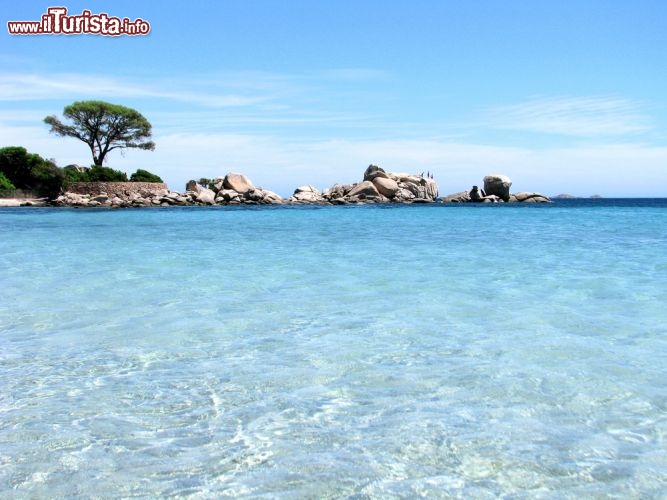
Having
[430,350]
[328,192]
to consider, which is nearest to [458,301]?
[430,350]

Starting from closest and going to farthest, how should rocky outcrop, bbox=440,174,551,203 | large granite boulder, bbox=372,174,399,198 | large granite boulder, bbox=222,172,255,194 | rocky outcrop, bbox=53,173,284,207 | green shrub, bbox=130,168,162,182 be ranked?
rocky outcrop, bbox=53,173,284,207
large granite boulder, bbox=222,172,255,194
green shrub, bbox=130,168,162,182
large granite boulder, bbox=372,174,399,198
rocky outcrop, bbox=440,174,551,203

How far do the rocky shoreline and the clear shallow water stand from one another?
4512 centimetres

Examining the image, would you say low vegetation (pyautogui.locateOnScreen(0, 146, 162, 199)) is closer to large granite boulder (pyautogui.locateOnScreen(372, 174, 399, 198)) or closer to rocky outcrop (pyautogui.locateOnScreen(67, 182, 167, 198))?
rocky outcrop (pyautogui.locateOnScreen(67, 182, 167, 198))

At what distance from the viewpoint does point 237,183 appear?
56.0m

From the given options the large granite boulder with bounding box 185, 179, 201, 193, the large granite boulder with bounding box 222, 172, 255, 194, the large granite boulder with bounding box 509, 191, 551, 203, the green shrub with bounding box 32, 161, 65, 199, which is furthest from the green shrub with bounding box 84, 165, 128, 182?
the large granite boulder with bounding box 509, 191, 551, 203

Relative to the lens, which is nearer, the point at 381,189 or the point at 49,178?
the point at 49,178

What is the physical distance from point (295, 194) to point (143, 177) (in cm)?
1495

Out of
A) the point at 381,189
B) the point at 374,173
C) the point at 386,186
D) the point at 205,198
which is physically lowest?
the point at 205,198

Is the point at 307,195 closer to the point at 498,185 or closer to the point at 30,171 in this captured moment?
the point at 498,185

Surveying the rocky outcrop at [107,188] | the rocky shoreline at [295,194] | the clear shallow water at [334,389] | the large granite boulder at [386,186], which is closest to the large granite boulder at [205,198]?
the rocky shoreline at [295,194]

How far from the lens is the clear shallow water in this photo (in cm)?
267

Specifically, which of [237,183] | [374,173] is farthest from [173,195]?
[374,173]

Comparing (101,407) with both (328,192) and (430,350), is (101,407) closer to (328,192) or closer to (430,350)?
(430,350)

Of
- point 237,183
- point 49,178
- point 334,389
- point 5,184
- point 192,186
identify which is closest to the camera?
point 334,389
